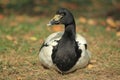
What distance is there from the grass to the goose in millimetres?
165

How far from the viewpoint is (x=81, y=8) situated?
45.3 ft

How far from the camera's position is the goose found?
708cm

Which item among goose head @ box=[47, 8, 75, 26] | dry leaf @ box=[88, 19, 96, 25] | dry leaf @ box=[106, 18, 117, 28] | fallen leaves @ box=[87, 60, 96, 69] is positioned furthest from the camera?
dry leaf @ box=[88, 19, 96, 25]

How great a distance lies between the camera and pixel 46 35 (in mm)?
10094

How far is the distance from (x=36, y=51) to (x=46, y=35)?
1.48 meters

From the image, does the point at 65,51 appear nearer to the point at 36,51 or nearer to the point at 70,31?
the point at 70,31

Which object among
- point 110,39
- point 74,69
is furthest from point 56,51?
point 110,39

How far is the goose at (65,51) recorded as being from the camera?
7082 millimetres

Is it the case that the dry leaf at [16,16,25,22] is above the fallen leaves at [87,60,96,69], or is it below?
above

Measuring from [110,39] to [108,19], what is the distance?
2.22m

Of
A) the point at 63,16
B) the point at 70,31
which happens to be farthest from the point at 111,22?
the point at 63,16

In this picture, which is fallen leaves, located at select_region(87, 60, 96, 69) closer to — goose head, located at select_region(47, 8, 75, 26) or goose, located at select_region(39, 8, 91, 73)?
goose, located at select_region(39, 8, 91, 73)

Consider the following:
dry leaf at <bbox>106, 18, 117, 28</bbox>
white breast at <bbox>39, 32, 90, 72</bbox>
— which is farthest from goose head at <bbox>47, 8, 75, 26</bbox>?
dry leaf at <bbox>106, 18, 117, 28</bbox>

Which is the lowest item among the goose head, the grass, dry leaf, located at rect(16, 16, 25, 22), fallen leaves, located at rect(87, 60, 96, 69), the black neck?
fallen leaves, located at rect(87, 60, 96, 69)
